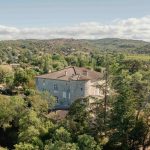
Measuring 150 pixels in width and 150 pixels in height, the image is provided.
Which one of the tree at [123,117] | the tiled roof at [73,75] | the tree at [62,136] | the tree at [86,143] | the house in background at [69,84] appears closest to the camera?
the tree at [86,143]

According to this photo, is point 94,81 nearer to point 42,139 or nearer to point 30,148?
point 42,139

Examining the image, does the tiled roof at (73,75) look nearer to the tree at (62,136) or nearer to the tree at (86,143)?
the tree at (62,136)

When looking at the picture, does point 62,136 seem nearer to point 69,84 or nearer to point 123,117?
point 123,117

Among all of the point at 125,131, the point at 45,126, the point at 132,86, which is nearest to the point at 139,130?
the point at 125,131

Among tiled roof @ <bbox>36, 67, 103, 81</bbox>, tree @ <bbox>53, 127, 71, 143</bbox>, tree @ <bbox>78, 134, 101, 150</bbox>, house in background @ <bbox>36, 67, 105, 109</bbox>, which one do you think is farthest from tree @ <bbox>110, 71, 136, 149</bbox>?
tiled roof @ <bbox>36, 67, 103, 81</bbox>

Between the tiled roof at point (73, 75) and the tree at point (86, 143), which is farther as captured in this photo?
the tiled roof at point (73, 75)

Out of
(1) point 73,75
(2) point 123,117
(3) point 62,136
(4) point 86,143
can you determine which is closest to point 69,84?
(1) point 73,75

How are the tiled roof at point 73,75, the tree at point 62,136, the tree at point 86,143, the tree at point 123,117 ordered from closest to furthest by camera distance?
the tree at point 86,143, the tree at point 62,136, the tree at point 123,117, the tiled roof at point 73,75

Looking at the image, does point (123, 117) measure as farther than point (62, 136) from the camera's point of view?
Yes

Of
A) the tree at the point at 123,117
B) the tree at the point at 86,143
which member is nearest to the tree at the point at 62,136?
the tree at the point at 86,143

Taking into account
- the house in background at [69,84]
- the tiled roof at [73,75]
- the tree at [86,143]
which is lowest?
the tree at [86,143]
